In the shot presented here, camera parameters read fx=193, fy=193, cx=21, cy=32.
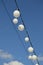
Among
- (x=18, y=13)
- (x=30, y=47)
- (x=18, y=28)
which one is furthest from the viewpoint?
(x=30, y=47)

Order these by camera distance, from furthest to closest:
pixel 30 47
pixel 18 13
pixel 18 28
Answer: pixel 30 47
pixel 18 28
pixel 18 13

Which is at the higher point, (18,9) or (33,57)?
(18,9)

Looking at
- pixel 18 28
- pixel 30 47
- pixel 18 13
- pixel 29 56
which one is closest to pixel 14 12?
pixel 18 13

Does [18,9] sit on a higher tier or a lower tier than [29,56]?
higher

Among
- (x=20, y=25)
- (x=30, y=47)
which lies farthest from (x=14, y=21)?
(x=30, y=47)

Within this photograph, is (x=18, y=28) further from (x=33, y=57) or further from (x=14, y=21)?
(x=33, y=57)

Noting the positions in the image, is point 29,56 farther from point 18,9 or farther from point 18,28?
point 18,9

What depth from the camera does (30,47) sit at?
412 inches

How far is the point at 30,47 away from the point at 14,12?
2327mm

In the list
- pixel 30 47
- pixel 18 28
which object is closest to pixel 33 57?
pixel 30 47

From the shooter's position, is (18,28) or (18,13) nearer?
(18,13)

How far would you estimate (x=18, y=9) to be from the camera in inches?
358

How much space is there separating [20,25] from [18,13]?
75 centimetres

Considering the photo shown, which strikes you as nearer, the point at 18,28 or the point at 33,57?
the point at 18,28
